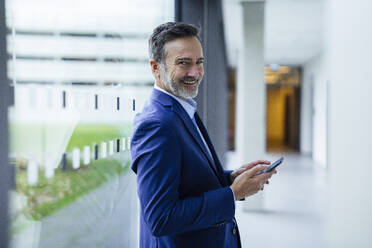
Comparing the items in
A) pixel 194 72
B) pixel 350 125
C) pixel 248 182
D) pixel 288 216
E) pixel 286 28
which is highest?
pixel 286 28

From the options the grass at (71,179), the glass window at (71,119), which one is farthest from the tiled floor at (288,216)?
the grass at (71,179)

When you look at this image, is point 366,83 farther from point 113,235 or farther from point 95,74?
point 113,235

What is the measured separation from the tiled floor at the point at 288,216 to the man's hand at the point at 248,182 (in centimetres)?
309

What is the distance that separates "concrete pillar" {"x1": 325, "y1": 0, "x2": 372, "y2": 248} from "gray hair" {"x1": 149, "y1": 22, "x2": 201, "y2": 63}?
0.68 metres

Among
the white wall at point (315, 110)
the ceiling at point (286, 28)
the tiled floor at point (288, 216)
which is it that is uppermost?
the ceiling at point (286, 28)

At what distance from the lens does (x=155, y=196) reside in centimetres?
108

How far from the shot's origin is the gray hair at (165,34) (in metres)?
1.27

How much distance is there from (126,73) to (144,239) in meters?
0.86

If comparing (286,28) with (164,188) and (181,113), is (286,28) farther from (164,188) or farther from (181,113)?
(164,188)

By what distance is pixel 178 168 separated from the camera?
1.10 meters

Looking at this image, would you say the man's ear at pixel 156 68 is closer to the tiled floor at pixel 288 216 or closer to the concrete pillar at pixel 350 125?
the concrete pillar at pixel 350 125

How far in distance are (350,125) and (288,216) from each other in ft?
14.0

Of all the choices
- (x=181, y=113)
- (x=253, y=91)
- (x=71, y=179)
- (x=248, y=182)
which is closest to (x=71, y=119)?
(x=71, y=179)

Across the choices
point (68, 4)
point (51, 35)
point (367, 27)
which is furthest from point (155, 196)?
point (367, 27)
